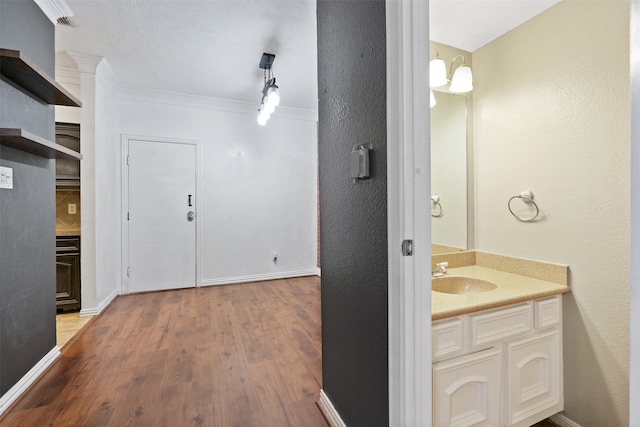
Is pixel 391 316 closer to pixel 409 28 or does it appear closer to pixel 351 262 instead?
pixel 351 262

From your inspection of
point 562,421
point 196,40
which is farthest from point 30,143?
point 562,421

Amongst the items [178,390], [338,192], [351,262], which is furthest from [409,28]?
[178,390]

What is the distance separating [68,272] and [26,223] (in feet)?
4.79

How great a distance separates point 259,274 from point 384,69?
12.2 ft

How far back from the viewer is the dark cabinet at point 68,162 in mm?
3145

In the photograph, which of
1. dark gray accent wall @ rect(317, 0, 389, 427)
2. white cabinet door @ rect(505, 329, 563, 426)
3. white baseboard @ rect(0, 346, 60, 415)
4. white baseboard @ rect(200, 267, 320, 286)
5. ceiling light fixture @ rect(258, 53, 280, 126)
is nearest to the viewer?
dark gray accent wall @ rect(317, 0, 389, 427)

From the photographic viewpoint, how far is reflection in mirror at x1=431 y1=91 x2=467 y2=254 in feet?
6.86

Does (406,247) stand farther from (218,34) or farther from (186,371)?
(218,34)

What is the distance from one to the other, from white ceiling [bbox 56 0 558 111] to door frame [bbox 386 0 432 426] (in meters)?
0.98

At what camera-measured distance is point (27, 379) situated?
6.26 ft

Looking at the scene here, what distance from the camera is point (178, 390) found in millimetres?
1891

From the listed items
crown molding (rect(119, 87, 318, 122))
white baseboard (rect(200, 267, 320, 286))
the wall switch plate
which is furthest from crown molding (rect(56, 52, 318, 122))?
white baseboard (rect(200, 267, 320, 286))

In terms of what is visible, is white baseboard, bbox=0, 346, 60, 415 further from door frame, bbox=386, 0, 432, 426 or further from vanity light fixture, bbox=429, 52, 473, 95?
vanity light fixture, bbox=429, 52, 473, 95

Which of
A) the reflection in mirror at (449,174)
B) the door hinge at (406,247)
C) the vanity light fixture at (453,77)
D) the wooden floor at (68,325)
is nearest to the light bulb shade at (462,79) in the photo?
the vanity light fixture at (453,77)
